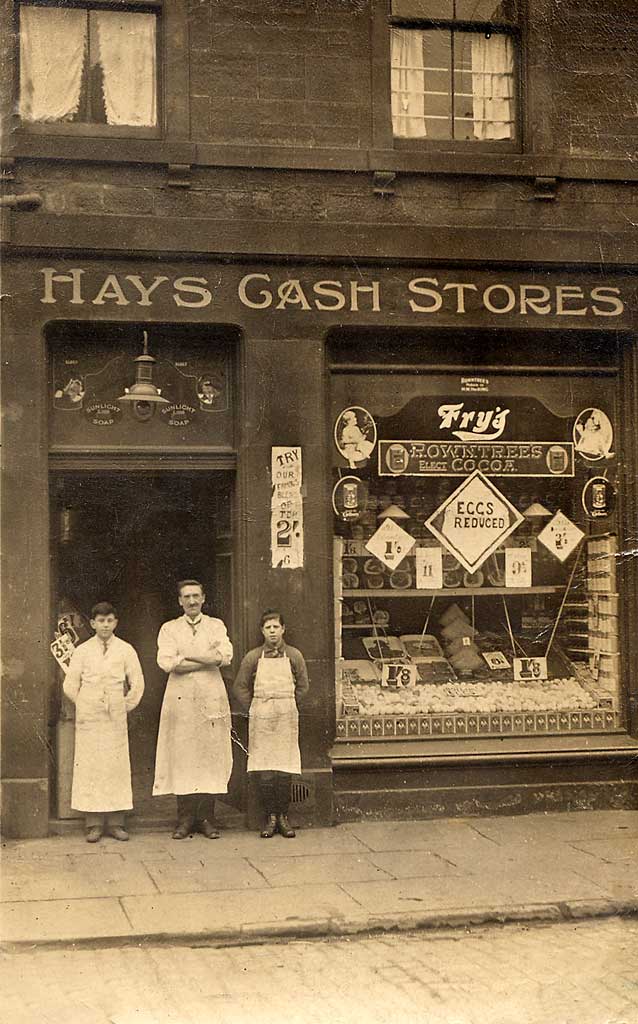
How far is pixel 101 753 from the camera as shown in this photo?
8.59 metres

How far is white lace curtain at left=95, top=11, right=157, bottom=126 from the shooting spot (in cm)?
918

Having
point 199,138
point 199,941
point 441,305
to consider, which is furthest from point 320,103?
point 199,941

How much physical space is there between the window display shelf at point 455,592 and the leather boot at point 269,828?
187cm

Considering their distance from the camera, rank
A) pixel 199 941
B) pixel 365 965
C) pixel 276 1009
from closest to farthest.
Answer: pixel 276 1009
pixel 365 965
pixel 199 941

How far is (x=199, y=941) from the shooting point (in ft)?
21.7

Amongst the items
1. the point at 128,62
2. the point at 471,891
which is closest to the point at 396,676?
the point at 471,891

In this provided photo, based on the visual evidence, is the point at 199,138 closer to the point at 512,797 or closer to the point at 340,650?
the point at 340,650

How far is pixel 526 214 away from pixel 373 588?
326 cm

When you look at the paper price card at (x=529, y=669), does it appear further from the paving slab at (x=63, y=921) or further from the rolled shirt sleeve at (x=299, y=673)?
the paving slab at (x=63, y=921)

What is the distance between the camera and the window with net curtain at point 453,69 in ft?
31.4

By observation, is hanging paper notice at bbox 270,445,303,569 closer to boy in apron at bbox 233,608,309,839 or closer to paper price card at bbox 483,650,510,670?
boy in apron at bbox 233,608,309,839

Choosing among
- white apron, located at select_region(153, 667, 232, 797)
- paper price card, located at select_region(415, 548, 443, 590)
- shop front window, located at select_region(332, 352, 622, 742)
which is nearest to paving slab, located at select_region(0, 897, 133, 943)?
white apron, located at select_region(153, 667, 232, 797)

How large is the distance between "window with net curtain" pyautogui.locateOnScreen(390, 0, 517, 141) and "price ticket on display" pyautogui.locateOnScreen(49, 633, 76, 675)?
476 cm

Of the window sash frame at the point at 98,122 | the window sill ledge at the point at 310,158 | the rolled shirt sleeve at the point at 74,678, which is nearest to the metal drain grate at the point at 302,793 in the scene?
the rolled shirt sleeve at the point at 74,678
